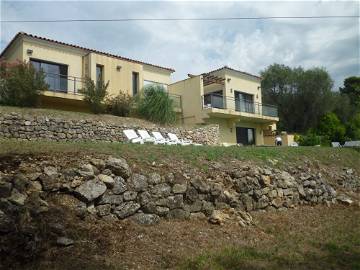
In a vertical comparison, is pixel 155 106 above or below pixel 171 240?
above

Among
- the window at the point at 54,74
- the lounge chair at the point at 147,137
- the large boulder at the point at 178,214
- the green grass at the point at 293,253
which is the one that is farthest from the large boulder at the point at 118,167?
the window at the point at 54,74

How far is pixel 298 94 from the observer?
44.8m

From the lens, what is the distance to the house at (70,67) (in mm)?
21453

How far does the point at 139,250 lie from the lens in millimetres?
7086

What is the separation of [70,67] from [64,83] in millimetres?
1519

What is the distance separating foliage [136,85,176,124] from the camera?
22.2 meters

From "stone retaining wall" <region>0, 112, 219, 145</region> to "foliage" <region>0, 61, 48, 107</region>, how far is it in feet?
7.21

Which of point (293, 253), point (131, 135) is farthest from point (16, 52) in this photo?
point (293, 253)

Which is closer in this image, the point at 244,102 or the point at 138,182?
the point at 138,182

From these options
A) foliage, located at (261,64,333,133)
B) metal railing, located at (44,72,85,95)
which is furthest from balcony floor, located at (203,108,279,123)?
foliage, located at (261,64,333,133)

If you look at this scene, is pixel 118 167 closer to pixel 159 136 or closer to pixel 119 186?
pixel 119 186

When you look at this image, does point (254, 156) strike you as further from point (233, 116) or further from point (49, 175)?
point (233, 116)

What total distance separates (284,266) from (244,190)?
361 cm

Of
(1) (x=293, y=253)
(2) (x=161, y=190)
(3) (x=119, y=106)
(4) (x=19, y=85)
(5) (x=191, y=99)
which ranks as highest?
(5) (x=191, y=99)
